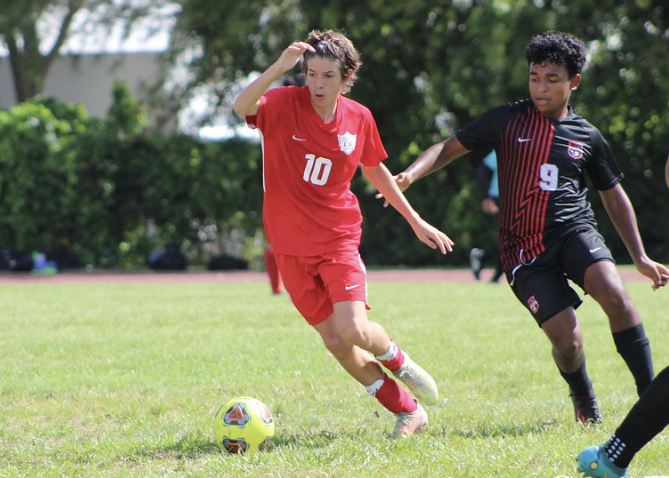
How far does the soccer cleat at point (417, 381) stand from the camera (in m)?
4.53

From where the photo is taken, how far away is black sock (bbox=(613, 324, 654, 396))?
4.21 metres

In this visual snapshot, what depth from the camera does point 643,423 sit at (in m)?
3.13

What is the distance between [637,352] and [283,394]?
2.18m

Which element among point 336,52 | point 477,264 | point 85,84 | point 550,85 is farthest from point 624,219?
point 85,84

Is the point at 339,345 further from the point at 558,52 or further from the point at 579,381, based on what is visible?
the point at 558,52

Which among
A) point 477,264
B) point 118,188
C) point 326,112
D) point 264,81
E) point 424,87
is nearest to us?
point 264,81

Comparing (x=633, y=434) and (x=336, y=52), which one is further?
(x=336, y=52)

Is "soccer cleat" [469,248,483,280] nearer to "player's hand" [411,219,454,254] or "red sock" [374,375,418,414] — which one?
"player's hand" [411,219,454,254]

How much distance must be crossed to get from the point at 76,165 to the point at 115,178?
981 millimetres

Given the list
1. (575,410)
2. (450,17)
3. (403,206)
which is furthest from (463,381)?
(450,17)

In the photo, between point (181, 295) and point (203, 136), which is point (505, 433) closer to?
point (181, 295)

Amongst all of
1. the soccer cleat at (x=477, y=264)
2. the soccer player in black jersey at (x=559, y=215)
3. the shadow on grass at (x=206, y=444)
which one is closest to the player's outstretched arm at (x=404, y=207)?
the soccer player in black jersey at (x=559, y=215)

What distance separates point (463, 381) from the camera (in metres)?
5.80

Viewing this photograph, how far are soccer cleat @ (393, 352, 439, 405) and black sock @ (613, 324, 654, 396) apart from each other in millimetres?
998
